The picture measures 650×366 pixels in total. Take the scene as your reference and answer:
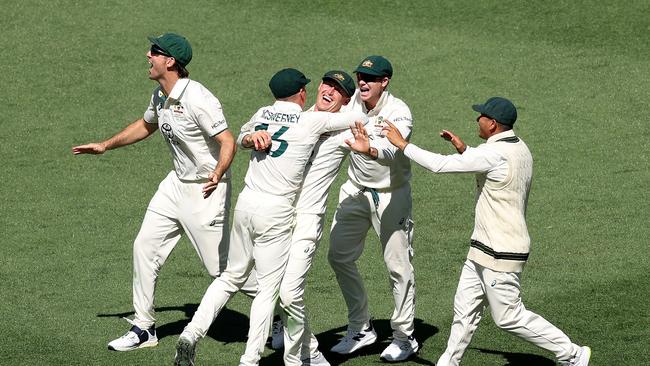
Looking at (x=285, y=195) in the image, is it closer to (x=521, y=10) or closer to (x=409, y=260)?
(x=409, y=260)

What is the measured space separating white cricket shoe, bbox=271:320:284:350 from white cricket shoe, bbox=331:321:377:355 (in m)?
0.47

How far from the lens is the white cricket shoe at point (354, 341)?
973cm

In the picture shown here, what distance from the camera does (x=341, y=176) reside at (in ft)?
46.1

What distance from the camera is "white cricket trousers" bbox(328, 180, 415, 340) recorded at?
9680 mm

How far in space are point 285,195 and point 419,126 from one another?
6.40 m

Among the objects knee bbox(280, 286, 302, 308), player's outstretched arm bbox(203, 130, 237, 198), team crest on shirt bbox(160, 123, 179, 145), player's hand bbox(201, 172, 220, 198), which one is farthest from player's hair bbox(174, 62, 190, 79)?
knee bbox(280, 286, 302, 308)

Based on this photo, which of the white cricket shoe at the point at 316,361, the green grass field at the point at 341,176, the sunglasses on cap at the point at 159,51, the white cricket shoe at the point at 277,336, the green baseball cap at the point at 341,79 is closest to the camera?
the green baseball cap at the point at 341,79

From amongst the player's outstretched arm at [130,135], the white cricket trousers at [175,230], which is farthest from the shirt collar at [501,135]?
the player's outstretched arm at [130,135]

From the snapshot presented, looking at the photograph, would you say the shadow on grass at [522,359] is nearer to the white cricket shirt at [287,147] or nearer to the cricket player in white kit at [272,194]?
the cricket player in white kit at [272,194]

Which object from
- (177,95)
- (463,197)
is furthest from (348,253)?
(463,197)

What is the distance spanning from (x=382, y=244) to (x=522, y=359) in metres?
1.49

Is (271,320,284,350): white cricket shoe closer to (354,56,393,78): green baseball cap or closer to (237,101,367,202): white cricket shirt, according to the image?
(237,101,367,202): white cricket shirt

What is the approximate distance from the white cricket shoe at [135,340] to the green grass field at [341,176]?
3.7 inches

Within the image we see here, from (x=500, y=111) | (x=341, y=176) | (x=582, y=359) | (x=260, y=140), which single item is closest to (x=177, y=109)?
(x=260, y=140)
